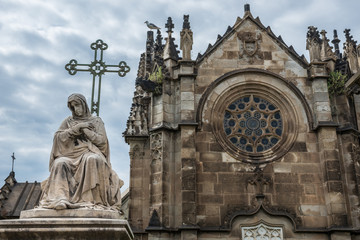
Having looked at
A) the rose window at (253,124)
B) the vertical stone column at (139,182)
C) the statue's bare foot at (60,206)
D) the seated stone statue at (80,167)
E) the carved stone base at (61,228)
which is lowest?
the carved stone base at (61,228)

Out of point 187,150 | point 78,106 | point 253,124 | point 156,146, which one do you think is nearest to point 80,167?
point 78,106

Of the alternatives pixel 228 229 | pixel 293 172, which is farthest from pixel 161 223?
pixel 293 172

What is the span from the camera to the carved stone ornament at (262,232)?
55.1ft

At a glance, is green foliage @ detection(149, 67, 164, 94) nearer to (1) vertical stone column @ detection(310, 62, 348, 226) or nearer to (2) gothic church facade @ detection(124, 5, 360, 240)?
(2) gothic church facade @ detection(124, 5, 360, 240)

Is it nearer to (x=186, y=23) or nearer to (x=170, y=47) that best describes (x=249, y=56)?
(x=186, y=23)

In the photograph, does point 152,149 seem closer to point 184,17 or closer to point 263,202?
point 263,202

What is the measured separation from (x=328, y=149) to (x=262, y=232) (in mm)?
3758

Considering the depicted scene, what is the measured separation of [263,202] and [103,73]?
1002 cm

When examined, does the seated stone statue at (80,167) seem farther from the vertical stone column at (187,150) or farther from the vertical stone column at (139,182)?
the vertical stone column at (139,182)

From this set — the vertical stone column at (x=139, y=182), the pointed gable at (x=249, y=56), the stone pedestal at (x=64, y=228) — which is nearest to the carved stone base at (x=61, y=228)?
the stone pedestal at (x=64, y=228)

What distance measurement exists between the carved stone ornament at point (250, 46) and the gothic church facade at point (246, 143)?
0.04 m

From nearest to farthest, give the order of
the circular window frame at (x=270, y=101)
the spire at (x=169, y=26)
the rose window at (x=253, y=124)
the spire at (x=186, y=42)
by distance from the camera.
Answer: the circular window frame at (x=270, y=101), the rose window at (x=253, y=124), the spire at (x=186, y=42), the spire at (x=169, y=26)

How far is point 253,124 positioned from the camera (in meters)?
19.0

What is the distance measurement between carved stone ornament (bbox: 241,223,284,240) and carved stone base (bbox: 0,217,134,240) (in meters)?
11.3
